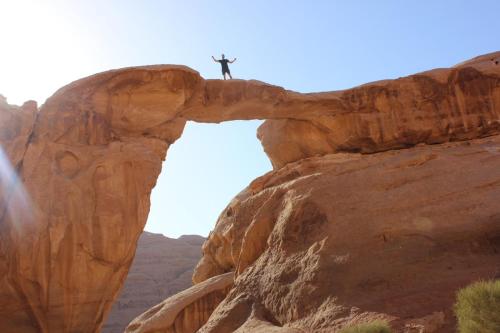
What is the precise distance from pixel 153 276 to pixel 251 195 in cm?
2957

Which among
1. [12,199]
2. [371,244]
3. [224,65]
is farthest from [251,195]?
[371,244]

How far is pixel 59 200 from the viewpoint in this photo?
1586 centimetres

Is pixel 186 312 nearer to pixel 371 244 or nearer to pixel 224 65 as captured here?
pixel 371 244

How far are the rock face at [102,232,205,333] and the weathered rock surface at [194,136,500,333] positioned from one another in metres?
32.5

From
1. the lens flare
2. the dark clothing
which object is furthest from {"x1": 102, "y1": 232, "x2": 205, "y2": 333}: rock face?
the lens flare

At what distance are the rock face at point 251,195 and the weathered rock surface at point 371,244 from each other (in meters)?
0.03

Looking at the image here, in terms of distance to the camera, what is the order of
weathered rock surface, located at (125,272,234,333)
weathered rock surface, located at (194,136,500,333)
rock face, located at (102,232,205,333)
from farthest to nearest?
rock face, located at (102,232,205,333)
weathered rock surface, located at (125,272,234,333)
weathered rock surface, located at (194,136,500,333)

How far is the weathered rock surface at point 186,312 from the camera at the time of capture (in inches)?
623

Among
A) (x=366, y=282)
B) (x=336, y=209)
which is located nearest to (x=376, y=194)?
(x=336, y=209)

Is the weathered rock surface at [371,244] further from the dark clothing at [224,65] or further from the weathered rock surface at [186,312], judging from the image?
the dark clothing at [224,65]

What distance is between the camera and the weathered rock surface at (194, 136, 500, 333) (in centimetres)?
741

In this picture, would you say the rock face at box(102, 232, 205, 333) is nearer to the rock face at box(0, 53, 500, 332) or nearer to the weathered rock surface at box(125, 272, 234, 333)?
the rock face at box(0, 53, 500, 332)

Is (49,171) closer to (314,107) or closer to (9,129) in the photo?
(9,129)

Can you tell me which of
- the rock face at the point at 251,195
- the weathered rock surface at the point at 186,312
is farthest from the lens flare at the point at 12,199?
the weathered rock surface at the point at 186,312
